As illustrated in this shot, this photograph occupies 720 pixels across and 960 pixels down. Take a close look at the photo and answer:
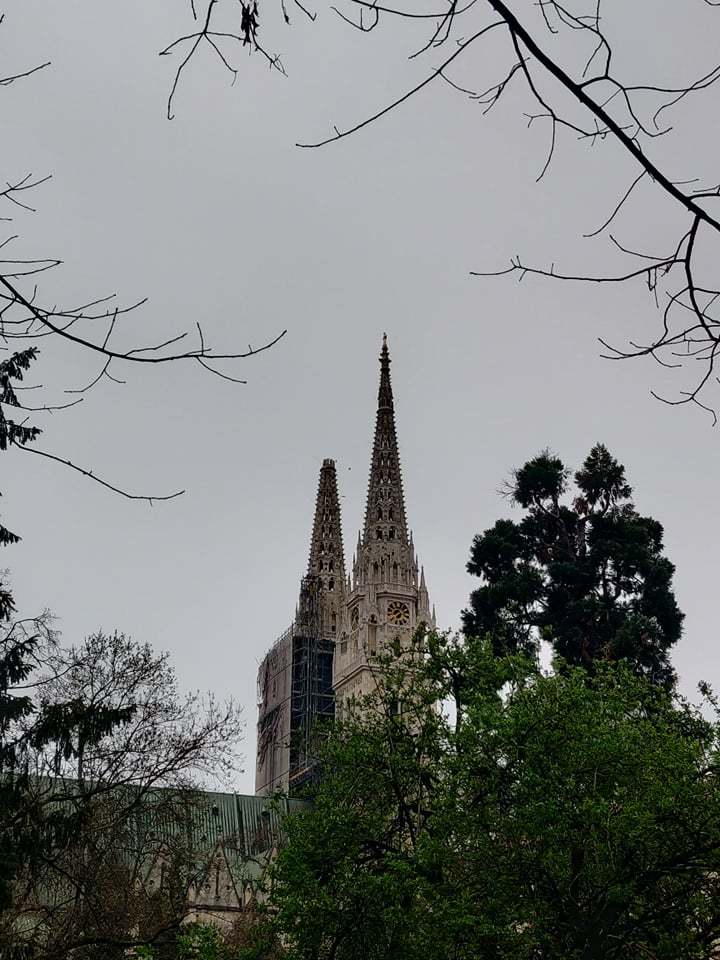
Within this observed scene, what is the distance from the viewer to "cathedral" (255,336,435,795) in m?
70.1

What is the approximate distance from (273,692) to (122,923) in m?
51.3

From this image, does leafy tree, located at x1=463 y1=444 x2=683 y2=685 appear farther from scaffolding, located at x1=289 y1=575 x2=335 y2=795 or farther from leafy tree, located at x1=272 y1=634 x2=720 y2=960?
scaffolding, located at x1=289 y1=575 x2=335 y2=795

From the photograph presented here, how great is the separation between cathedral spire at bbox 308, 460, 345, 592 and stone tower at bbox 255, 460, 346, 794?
10 centimetres

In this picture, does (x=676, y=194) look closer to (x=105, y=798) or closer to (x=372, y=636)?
(x=105, y=798)

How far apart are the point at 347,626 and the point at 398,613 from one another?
366 centimetres

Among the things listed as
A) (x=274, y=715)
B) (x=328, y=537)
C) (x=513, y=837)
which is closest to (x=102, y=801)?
(x=513, y=837)

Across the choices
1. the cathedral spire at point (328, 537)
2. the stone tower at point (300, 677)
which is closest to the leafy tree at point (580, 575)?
the stone tower at point (300, 677)

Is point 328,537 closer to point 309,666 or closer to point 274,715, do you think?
point 309,666

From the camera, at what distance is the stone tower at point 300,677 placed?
2699 inches

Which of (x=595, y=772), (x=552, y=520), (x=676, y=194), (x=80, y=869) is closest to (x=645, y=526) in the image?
(x=552, y=520)

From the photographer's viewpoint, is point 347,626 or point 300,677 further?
point 347,626

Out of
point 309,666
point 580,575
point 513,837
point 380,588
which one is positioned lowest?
point 513,837

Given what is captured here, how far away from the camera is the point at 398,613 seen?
242 feet

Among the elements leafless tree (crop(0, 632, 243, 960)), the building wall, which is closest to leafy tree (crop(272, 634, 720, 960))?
leafless tree (crop(0, 632, 243, 960))
